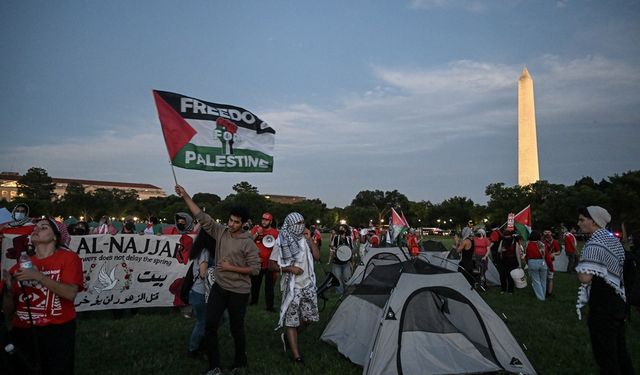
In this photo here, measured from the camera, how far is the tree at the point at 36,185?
360 feet

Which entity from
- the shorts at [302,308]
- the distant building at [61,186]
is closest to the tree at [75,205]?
the distant building at [61,186]

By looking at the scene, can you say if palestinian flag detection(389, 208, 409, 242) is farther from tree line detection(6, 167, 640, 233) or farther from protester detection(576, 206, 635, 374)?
tree line detection(6, 167, 640, 233)

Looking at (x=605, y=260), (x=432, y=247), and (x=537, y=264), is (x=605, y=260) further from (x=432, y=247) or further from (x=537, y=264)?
(x=432, y=247)

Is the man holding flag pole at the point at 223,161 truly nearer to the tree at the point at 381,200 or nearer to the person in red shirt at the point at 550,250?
the person in red shirt at the point at 550,250

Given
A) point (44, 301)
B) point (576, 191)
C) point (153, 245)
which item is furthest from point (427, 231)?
point (44, 301)

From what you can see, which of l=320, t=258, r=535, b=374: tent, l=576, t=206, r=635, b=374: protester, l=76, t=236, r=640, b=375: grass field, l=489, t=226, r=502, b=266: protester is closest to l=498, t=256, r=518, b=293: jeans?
l=489, t=226, r=502, b=266: protester

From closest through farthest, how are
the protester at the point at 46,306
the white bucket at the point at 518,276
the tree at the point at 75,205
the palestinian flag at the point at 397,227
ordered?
the protester at the point at 46,306
the white bucket at the point at 518,276
the palestinian flag at the point at 397,227
the tree at the point at 75,205

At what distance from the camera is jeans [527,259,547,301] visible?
38.0 ft

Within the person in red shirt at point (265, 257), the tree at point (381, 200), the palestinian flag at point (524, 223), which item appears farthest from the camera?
the tree at point (381, 200)

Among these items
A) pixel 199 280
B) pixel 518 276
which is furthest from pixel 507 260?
pixel 199 280

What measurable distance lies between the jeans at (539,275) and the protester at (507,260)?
0.99 metres

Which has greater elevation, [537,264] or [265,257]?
[265,257]

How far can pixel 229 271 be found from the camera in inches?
213

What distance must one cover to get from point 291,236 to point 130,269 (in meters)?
4.78
